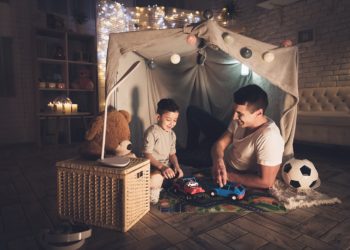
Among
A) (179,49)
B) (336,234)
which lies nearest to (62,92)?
(179,49)

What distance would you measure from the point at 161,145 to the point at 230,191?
2.31 feet

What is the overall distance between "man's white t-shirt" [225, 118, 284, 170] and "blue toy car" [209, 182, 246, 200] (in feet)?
0.84

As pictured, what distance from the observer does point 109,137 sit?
6.71 feet

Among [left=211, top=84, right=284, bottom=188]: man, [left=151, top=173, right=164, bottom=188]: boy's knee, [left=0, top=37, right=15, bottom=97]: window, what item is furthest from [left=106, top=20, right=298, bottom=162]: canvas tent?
[left=0, top=37, right=15, bottom=97]: window

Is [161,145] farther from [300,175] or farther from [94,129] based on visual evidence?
[300,175]

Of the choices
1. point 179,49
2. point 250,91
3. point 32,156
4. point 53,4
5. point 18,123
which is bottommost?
point 32,156

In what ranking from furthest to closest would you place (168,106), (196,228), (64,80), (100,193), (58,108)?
(64,80), (58,108), (168,106), (196,228), (100,193)

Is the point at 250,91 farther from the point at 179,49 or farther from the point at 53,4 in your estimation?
the point at 53,4

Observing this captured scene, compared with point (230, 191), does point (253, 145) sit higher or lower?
higher

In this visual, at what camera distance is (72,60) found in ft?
17.5

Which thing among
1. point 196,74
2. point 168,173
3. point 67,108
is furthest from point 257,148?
point 67,108

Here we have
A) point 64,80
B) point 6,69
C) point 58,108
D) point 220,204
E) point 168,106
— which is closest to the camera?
point 220,204

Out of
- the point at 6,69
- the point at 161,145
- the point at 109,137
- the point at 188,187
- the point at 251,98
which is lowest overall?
the point at 188,187

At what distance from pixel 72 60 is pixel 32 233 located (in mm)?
4421
